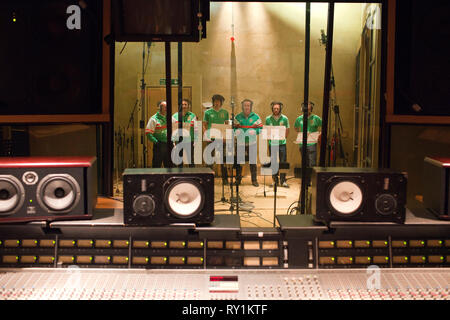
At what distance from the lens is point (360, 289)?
5.21 feet

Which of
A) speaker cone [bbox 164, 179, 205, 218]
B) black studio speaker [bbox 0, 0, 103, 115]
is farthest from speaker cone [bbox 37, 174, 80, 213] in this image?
black studio speaker [bbox 0, 0, 103, 115]

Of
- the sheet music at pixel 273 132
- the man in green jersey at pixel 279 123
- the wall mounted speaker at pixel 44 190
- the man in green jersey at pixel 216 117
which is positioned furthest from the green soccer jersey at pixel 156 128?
the wall mounted speaker at pixel 44 190

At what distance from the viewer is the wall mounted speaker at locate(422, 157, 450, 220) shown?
1.80 metres

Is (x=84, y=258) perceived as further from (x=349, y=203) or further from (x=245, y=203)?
(x=245, y=203)

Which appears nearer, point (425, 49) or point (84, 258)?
point (84, 258)

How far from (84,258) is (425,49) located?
6.40ft

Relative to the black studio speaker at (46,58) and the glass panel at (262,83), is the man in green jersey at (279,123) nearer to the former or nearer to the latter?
the glass panel at (262,83)

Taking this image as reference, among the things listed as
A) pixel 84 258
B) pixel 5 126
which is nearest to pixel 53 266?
pixel 84 258

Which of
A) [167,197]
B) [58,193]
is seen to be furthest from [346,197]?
[58,193]

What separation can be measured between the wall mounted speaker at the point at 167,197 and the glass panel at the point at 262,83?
2351mm

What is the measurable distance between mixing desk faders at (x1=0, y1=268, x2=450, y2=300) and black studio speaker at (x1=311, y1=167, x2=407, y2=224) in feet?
0.73

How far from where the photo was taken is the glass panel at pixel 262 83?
187 inches

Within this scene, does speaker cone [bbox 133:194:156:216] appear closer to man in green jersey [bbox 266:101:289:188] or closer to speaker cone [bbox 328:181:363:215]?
speaker cone [bbox 328:181:363:215]
